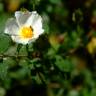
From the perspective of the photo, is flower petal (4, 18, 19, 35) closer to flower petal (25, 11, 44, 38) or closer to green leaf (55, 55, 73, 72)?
flower petal (25, 11, 44, 38)

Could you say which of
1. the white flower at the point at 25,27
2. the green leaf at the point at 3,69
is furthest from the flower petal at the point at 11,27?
the green leaf at the point at 3,69

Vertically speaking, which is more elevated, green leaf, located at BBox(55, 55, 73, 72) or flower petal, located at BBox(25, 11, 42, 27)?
flower petal, located at BBox(25, 11, 42, 27)

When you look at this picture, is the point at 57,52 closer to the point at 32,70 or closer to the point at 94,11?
the point at 32,70

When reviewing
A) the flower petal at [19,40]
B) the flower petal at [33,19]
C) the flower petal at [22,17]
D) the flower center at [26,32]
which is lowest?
the flower petal at [19,40]

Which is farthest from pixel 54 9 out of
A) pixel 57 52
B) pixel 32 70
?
pixel 32 70

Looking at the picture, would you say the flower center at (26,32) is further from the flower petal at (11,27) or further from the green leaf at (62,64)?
the green leaf at (62,64)

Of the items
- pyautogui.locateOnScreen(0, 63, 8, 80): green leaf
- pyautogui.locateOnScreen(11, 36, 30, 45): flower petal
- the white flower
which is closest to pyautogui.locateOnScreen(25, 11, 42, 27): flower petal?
the white flower

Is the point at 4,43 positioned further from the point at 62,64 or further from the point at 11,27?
the point at 62,64
